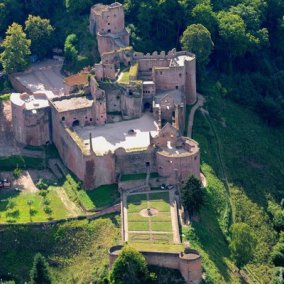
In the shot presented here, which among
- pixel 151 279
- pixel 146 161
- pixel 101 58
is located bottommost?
pixel 151 279

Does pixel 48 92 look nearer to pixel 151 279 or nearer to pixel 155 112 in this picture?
pixel 155 112

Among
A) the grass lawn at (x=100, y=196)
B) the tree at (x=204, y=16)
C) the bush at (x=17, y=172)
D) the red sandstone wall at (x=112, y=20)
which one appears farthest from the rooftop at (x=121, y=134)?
the tree at (x=204, y=16)

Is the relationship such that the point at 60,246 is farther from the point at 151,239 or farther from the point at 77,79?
the point at 77,79

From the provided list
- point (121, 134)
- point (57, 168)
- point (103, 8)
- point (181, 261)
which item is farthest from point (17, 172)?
point (103, 8)

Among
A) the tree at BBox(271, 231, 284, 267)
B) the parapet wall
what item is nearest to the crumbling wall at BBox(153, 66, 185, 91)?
the tree at BBox(271, 231, 284, 267)

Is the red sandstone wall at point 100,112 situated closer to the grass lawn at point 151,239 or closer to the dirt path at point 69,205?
the dirt path at point 69,205

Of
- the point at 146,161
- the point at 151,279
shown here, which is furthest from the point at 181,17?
the point at 151,279

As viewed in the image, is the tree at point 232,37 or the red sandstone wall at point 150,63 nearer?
the red sandstone wall at point 150,63
